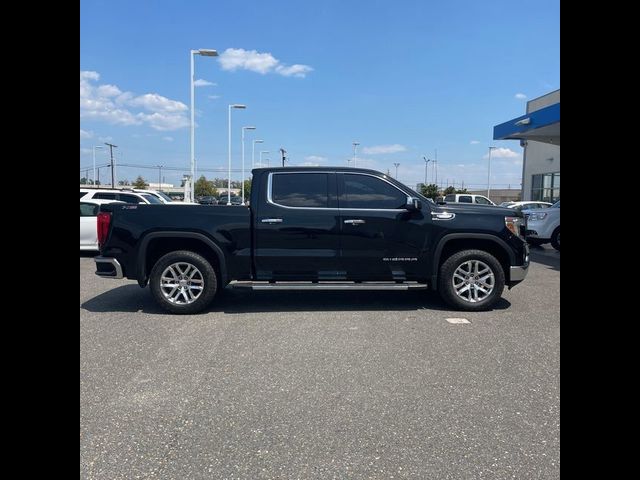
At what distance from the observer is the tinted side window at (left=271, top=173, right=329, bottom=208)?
20.8 feet

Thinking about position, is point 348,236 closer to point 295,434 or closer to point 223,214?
Result: point 223,214

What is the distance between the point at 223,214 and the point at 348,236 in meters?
1.70

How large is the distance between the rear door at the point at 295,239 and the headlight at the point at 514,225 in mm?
2339

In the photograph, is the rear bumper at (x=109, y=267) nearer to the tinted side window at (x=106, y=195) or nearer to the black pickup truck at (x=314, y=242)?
the black pickup truck at (x=314, y=242)

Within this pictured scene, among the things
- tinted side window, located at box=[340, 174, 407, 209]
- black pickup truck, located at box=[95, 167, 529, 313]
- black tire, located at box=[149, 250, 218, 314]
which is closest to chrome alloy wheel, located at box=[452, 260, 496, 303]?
black pickup truck, located at box=[95, 167, 529, 313]

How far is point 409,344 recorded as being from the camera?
4945 mm

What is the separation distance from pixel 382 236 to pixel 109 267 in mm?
3671

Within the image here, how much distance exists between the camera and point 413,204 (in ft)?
20.4

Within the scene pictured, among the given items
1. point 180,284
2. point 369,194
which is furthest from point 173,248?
point 369,194

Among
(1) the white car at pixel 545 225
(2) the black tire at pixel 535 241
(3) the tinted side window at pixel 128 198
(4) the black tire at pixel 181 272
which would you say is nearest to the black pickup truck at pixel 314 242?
(4) the black tire at pixel 181 272

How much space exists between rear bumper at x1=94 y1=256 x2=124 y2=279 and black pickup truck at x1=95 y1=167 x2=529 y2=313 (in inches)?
0.6
